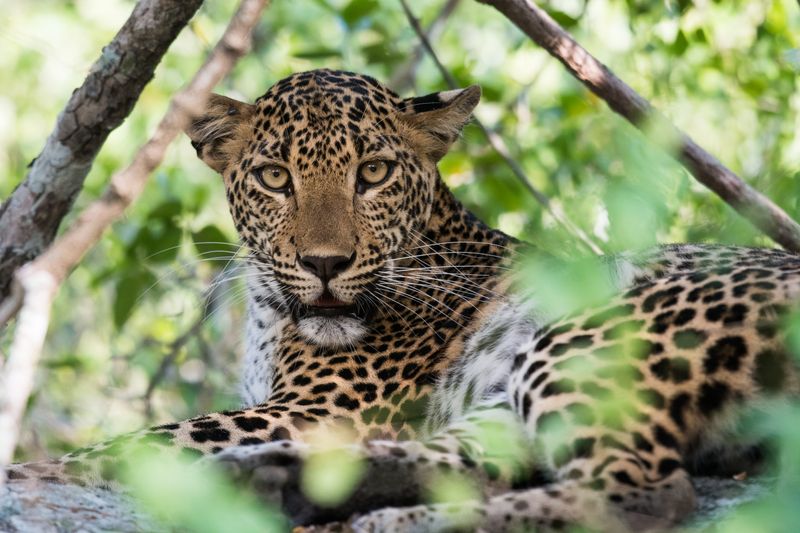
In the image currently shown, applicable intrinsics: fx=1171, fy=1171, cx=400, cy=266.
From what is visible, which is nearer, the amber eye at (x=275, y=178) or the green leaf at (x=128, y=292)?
the amber eye at (x=275, y=178)

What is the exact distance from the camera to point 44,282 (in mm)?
2943

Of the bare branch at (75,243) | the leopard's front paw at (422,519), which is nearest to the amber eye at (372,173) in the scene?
the leopard's front paw at (422,519)

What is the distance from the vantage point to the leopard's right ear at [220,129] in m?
6.83

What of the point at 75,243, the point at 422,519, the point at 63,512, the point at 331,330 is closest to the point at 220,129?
the point at 331,330

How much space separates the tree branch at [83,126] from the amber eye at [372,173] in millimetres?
1285

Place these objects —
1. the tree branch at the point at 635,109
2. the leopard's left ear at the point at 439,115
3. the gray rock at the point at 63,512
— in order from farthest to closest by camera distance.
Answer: the leopard's left ear at the point at 439,115
the tree branch at the point at 635,109
the gray rock at the point at 63,512

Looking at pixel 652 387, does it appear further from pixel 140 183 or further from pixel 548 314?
pixel 140 183

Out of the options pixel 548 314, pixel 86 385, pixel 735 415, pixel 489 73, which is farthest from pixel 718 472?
pixel 86 385

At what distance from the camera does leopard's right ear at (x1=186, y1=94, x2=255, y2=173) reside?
22.4ft

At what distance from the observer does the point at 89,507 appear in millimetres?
4559

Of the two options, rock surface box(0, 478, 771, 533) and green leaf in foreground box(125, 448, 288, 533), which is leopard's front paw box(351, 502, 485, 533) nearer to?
rock surface box(0, 478, 771, 533)

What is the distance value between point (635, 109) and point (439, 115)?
1.14 meters

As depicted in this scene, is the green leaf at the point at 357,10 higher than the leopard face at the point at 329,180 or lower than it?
higher

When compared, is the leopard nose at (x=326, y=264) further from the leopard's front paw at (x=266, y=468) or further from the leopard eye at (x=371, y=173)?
the leopard's front paw at (x=266, y=468)
